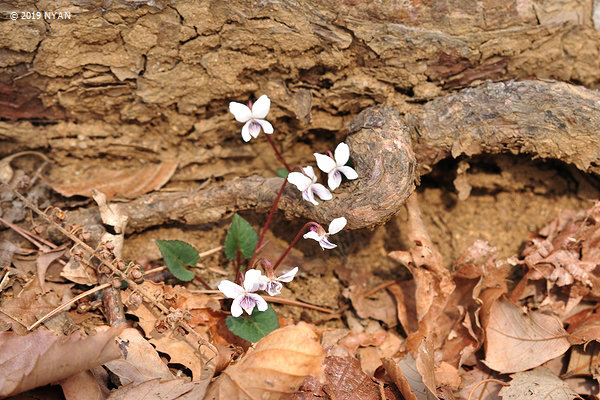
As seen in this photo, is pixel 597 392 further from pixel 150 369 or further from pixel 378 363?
pixel 150 369

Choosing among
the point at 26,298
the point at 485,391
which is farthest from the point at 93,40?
the point at 485,391

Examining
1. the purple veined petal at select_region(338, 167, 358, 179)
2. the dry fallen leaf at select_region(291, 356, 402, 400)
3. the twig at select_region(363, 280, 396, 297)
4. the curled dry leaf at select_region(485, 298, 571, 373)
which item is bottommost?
the twig at select_region(363, 280, 396, 297)

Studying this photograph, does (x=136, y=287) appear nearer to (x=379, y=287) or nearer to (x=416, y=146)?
(x=379, y=287)

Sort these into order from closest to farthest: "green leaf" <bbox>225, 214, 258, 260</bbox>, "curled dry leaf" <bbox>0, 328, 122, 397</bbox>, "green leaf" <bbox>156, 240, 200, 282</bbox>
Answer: "curled dry leaf" <bbox>0, 328, 122, 397</bbox>
"green leaf" <bbox>156, 240, 200, 282</bbox>
"green leaf" <bbox>225, 214, 258, 260</bbox>

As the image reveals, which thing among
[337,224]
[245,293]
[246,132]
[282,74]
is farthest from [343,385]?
[282,74]

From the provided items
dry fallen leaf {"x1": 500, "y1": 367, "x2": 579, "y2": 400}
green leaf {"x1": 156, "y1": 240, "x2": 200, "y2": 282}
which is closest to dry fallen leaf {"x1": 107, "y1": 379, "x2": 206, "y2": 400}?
green leaf {"x1": 156, "y1": 240, "x2": 200, "y2": 282}

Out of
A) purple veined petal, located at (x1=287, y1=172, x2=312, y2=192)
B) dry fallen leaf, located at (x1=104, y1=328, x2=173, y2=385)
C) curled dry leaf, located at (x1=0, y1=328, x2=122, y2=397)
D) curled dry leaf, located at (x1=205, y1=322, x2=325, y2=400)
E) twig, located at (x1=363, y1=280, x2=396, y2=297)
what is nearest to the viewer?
curled dry leaf, located at (x1=0, y1=328, x2=122, y2=397)

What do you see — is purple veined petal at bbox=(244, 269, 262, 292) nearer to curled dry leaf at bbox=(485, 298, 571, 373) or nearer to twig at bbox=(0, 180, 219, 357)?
twig at bbox=(0, 180, 219, 357)
